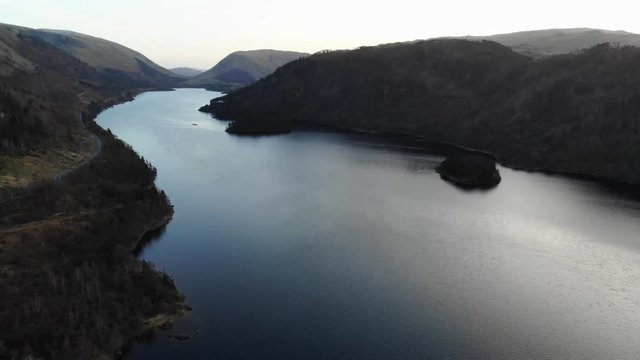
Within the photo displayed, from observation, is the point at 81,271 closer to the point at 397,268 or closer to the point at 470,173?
the point at 397,268

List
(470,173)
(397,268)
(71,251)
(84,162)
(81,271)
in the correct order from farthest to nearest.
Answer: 1. (470,173)
2. (84,162)
3. (397,268)
4. (71,251)
5. (81,271)

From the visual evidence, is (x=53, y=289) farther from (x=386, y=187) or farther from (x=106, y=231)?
(x=386, y=187)

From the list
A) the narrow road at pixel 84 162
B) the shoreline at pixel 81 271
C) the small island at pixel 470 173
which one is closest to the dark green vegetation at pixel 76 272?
the shoreline at pixel 81 271

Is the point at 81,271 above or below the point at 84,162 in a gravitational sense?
below

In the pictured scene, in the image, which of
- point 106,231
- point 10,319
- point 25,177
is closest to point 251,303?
point 10,319

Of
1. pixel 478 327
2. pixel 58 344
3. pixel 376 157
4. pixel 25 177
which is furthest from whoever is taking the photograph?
pixel 376 157

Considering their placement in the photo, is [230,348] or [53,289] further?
[53,289]

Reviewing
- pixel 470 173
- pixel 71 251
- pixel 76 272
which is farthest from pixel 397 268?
pixel 470 173
